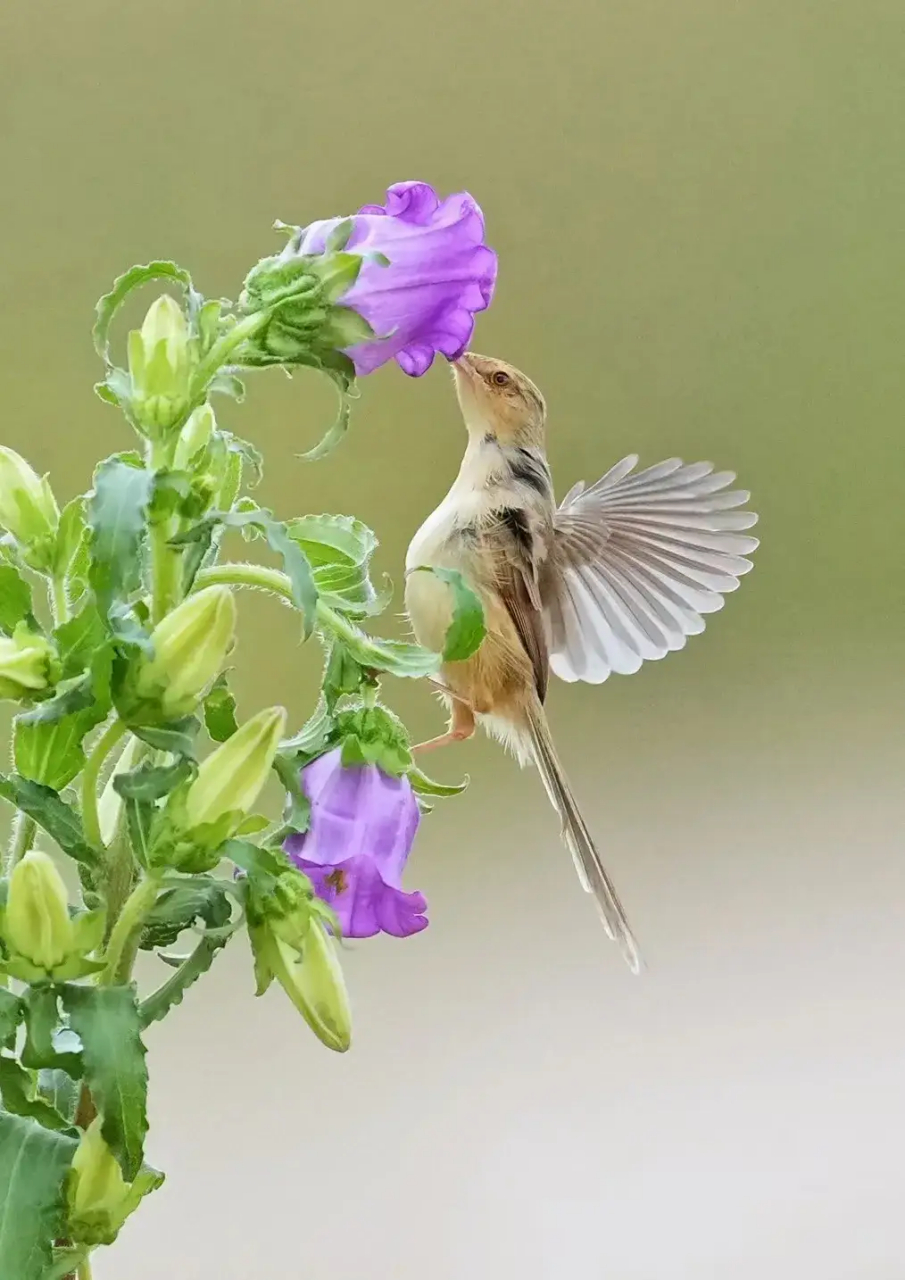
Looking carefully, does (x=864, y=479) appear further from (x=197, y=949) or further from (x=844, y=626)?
(x=197, y=949)

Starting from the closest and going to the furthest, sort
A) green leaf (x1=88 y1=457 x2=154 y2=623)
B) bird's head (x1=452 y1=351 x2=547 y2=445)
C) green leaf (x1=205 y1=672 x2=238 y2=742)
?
green leaf (x1=88 y1=457 x2=154 y2=623) → green leaf (x1=205 y1=672 x2=238 y2=742) → bird's head (x1=452 y1=351 x2=547 y2=445)

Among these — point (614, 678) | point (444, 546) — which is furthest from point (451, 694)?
point (614, 678)

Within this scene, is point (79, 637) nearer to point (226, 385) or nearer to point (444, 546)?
point (226, 385)

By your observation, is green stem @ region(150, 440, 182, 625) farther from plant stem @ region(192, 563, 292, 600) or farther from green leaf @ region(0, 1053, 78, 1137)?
green leaf @ region(0, 1053, 78, 1137)

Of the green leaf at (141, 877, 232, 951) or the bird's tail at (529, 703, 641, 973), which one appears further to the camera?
the bird's tail at (529, 703, 641, 973)

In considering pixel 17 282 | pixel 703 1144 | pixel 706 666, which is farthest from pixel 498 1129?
pixel 17 282

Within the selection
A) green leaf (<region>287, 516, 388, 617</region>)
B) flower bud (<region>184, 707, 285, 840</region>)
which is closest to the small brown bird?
green leaf (<region>287, 516, 388, 617</region>)

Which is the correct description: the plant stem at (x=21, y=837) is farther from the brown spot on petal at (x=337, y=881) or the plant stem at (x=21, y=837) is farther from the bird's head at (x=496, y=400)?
the bird's head at (x=496, y=400)

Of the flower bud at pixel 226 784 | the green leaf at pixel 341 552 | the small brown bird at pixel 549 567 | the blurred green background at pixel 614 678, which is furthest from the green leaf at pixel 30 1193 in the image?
the blurred green background at pixel 614 678
